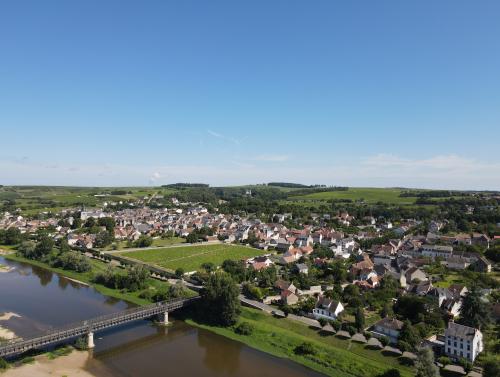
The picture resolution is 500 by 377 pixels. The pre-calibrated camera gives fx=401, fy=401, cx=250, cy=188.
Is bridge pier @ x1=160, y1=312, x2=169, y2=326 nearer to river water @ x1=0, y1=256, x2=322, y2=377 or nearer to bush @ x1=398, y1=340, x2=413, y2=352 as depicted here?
river water @ x1=0, y1=256, x2=322, y2=377

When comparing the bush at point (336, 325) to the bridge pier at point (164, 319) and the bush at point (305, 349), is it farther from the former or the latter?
the bridge pier at point (164, 319)

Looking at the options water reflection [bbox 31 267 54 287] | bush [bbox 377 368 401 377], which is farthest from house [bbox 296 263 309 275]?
water reflection [bbox 31 267 54 287]

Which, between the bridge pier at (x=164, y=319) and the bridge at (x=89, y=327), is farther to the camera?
the bridge pier at (x=164, y=319)

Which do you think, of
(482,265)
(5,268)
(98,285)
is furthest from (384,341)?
(5,268)

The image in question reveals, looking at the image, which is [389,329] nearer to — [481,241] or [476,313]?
[476,313]

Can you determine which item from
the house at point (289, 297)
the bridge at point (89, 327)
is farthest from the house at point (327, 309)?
the bridge at point (89, 327)

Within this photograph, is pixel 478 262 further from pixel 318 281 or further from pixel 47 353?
pixel 47 353
